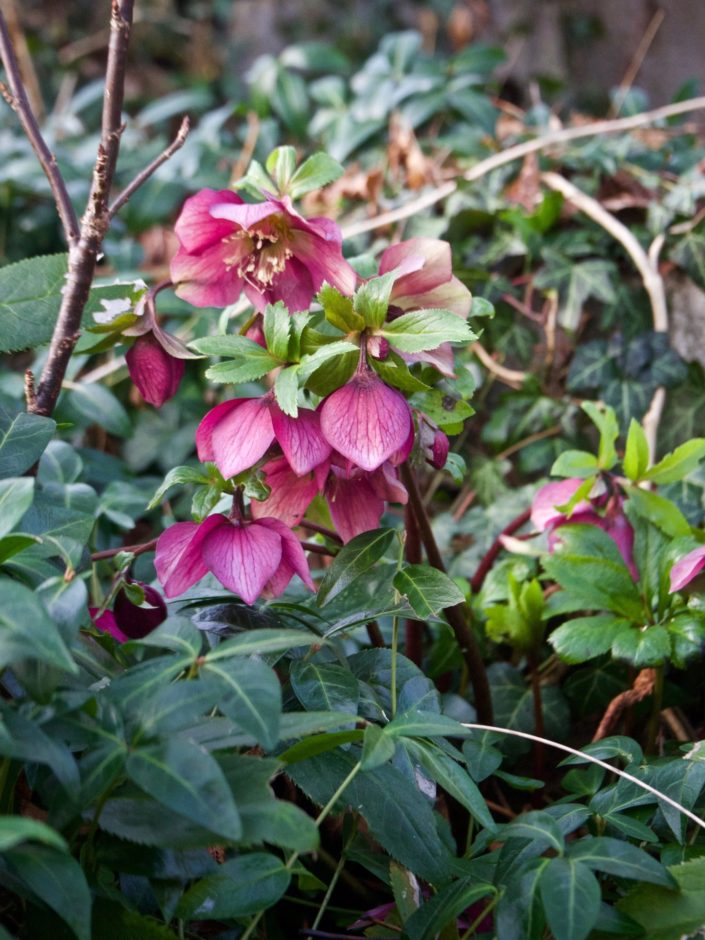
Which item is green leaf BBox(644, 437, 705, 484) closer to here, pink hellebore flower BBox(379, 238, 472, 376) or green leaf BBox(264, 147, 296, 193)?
pink hellebore flower BBox(379, 238, 472, 376)

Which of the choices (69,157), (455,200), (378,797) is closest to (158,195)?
(69,157)

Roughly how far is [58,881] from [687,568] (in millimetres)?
497

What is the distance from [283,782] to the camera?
0.70 meters

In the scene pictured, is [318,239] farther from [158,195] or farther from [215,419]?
[158,195]

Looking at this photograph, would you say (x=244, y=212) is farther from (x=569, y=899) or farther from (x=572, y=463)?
(x=569, y=899)

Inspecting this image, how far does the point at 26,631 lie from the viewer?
425 millimetres

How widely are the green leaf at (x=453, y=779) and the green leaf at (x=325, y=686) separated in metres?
0.05

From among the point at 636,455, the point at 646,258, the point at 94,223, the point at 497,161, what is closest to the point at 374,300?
the point at 94,223

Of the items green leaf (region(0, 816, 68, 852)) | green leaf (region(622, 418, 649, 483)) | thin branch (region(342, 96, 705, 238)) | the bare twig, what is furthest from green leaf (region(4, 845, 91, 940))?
thin branch (region(342, 96, 705, 238))

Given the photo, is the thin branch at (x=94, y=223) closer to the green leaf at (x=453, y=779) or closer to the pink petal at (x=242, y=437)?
the pink petal at (x=242, y=437)

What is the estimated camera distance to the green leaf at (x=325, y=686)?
1.96ft

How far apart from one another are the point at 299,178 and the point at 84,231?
18 centimetres

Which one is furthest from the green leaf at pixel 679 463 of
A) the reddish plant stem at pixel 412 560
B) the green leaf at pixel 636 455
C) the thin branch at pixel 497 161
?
the thin branch at pixel 497 161

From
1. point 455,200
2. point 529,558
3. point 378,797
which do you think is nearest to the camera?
point 378,797
